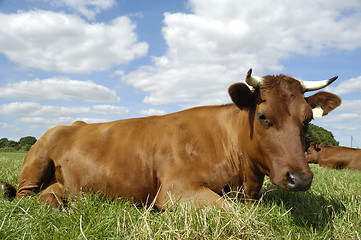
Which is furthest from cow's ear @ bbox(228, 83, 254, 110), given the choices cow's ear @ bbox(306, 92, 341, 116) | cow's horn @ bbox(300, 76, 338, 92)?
cow's ear @ bbox(306, 92, 341, 116)

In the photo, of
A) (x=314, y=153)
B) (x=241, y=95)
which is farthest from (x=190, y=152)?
(x=314, y=153)

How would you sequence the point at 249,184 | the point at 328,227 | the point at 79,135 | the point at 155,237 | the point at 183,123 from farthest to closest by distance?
1. the point at 79,135
2. the point at 183,123
3. the point at 249,184
4. the point at 328,227
5. the point at 155,237

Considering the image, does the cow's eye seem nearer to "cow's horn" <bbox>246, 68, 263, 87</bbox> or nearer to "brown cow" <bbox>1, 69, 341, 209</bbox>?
"brown cow" <bbox>1, 69, 341, 209</bbox>

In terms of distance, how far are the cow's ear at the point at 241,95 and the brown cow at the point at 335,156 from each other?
16674mm

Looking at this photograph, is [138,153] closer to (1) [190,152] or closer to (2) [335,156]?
(1) [190,152]

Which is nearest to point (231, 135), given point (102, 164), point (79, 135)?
point (102, 164)

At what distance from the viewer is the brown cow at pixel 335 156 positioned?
17842mm

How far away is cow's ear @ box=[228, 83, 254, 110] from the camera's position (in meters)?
4.10

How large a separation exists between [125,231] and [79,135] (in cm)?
286

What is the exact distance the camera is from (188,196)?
12.6 feet

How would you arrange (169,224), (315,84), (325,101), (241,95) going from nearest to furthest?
(169,224)
(241,95)
(315,84)
(325,101)

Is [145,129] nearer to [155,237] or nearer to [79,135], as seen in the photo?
[79,135]

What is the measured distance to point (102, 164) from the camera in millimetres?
4574

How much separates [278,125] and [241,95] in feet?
2.74
